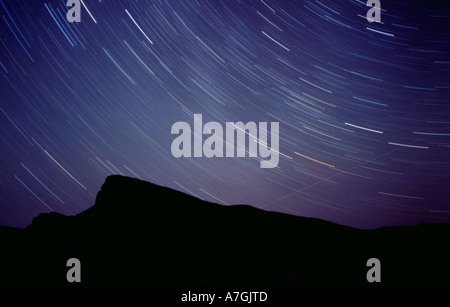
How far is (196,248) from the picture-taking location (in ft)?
36.7

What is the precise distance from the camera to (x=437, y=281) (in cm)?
831

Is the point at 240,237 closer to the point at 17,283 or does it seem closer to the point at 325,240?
the point at 325,240

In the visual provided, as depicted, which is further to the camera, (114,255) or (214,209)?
(214,209)

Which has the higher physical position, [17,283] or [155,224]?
[155,224]

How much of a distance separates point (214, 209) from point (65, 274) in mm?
8228

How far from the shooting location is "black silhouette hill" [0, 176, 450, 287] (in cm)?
844

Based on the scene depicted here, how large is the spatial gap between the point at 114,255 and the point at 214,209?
21.2ft

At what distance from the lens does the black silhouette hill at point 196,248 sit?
844cm
